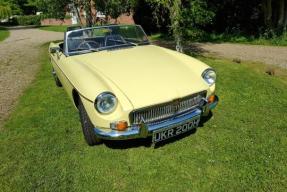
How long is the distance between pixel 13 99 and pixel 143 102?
421cm

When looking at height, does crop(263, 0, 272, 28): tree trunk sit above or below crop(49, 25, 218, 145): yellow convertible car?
above

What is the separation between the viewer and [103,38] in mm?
5016

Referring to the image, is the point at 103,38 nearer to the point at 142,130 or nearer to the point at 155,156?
the point at 142,130

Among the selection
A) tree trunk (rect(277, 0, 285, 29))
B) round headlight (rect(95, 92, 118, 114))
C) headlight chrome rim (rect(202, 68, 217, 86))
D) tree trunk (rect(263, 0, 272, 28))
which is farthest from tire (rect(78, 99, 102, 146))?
tree trunk (rect(263, 0, 272, 28))

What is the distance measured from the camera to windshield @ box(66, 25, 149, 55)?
15.8 ft

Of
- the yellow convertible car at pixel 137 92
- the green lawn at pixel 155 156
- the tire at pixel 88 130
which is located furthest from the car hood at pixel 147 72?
the green lawn at pixel 155 156

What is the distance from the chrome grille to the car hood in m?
0.07

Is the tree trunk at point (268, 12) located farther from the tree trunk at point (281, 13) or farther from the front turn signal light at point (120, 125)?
the front turn signal light at point (120, 125)

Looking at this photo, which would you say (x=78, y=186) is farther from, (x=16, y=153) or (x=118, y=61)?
(x=118, y=61)

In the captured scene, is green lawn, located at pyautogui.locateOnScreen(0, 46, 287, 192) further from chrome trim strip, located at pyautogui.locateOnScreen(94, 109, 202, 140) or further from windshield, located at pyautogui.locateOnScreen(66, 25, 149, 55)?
windshield, located at pyautogui.locateOnScreen(66, 25, 149, 55)

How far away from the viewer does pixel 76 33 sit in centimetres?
491

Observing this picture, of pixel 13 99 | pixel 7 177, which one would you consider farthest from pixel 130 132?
pixel 13 99

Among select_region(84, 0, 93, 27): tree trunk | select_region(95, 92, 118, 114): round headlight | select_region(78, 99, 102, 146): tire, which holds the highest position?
select_region(84, 0, 93, 27): tree trunk

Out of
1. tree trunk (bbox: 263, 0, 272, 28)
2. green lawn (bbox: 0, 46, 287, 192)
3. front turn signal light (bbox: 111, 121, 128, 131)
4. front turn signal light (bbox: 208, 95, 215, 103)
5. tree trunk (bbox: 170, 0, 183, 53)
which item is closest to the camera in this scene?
green lawn (bbox: 0, 46, 287, 192)
